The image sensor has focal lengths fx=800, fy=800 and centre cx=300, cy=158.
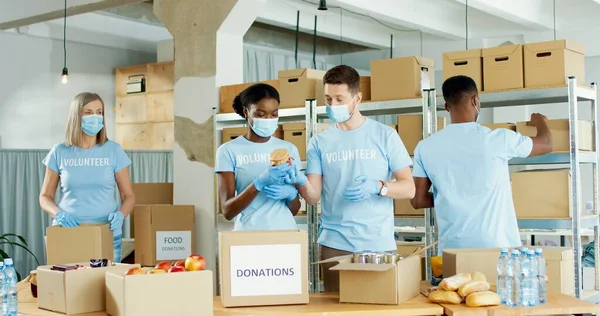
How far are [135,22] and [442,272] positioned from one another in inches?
315

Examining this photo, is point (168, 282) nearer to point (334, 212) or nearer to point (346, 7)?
point (334, 212)

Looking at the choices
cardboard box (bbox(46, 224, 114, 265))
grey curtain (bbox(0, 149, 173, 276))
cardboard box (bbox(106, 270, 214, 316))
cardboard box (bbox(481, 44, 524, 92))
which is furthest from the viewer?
grey curtain (bbox(0, 149, 173, 276))

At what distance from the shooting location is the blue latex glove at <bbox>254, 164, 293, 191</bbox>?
3.21 meters

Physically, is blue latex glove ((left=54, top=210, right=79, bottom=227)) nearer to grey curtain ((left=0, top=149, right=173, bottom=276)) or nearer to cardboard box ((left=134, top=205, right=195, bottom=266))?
cardboard box ((left=134, top=205, right=195, bottom=266))

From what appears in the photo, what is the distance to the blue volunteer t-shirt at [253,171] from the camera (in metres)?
3.49

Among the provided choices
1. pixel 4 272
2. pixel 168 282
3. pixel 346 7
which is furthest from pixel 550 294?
pixel 346 7

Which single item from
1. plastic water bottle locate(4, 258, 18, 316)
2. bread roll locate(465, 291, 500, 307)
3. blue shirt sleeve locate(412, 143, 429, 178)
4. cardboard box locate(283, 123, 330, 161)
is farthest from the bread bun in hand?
cardboard box locate(283, 123, 330, 161)

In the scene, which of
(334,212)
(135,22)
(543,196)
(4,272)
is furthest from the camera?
(135,22)

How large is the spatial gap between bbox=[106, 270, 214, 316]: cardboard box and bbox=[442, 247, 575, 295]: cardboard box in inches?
35.8

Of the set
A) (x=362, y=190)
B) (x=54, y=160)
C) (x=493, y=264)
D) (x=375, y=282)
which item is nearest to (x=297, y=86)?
(x=54, y=160)

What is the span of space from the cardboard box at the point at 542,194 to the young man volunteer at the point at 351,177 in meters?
1.24

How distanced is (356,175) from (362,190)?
0.14m

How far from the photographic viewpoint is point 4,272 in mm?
2775

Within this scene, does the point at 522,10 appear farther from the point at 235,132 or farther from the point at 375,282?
the point at 375,282
